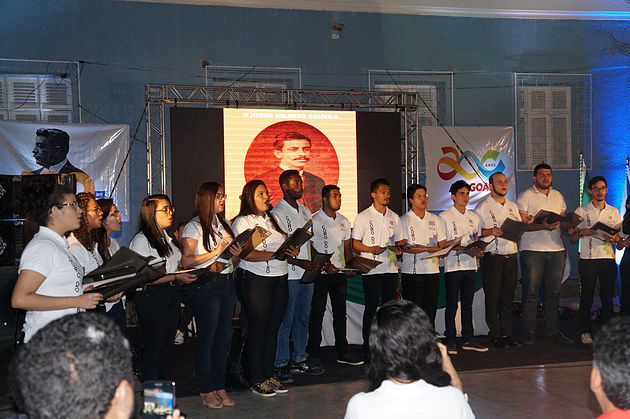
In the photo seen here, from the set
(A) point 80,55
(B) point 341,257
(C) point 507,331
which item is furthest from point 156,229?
(A) point 80,55

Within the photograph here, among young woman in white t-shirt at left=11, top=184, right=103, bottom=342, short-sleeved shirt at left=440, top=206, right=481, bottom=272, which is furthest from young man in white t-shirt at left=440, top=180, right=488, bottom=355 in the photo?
young woman in white t-shirt at left=11, top=184, right=103, bottom=342

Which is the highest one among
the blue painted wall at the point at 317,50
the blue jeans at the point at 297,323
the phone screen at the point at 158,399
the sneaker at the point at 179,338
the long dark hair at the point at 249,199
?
the blue painted wall at the point at 317,50

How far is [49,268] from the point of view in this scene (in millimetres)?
3191

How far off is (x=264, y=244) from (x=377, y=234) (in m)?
1.66

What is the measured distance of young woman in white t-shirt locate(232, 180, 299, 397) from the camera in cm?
494

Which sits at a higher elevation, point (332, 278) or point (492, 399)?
point (332, 278)

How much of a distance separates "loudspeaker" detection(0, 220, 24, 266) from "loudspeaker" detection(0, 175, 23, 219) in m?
0.07

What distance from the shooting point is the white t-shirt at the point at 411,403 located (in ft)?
6.59

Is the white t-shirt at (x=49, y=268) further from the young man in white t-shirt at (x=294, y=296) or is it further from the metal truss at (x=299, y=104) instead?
the metal truss at (x=299, y=104)

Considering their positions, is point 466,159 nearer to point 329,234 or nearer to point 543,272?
point 543,272

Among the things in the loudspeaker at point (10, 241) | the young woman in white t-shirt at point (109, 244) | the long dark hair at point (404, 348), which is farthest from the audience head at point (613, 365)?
the loudspeaker at point (10, 241)

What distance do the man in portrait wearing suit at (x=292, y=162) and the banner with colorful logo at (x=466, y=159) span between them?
1.83 metres

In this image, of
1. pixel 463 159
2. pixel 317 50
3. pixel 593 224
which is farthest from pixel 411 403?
Result: pixel 317 50

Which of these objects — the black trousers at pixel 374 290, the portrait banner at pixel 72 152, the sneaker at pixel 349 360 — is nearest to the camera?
the sneaker at pixel 349 360
